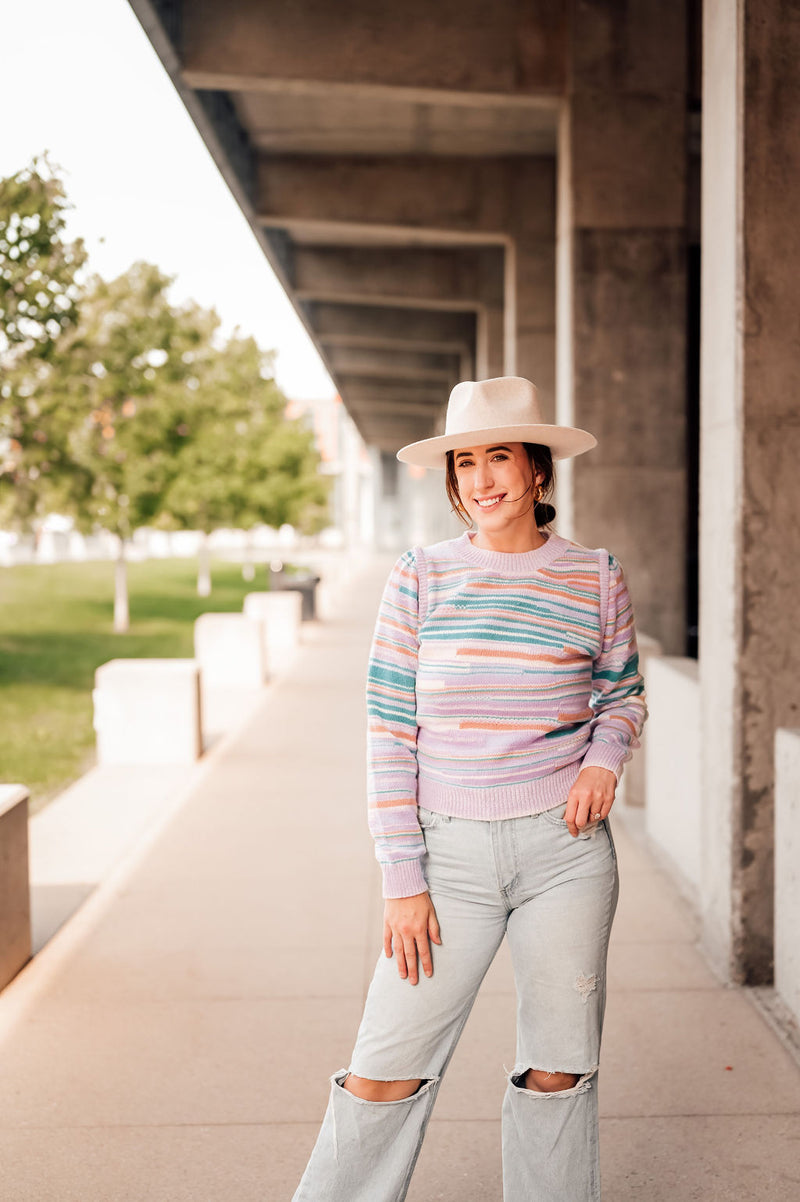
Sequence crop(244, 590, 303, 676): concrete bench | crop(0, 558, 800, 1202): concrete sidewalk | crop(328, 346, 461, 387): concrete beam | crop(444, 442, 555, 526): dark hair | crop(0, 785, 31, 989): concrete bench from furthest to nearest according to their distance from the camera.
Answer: crop(328, 346, 461, 387): concrete beam < crop(244, 590, 303, 676): concrete bench < crop(0, 785, 31, 989): concrete bench < crop(0, 558, 800, 1202): concrete sidewalk < crop(444, 442, 555, 526): dark hair

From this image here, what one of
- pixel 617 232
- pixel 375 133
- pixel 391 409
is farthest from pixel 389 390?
pixel 617 232

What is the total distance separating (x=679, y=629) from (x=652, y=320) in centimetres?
282

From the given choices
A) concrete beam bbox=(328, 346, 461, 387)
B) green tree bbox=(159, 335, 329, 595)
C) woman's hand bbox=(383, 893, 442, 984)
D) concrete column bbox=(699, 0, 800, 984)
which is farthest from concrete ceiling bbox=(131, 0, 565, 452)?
green tree bbox=(159, 335, 329, 595)

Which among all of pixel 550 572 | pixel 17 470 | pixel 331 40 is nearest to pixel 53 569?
pixel 17 470

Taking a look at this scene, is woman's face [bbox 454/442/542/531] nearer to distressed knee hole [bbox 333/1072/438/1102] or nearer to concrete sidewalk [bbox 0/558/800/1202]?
distressed knee hole [bbox 333/1072/438/1102]

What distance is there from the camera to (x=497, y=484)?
111 inches

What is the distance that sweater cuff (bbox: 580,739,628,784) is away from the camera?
275 cm

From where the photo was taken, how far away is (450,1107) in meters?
4.13

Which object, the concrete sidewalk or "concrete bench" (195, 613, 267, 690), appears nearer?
the concrete sidewalk

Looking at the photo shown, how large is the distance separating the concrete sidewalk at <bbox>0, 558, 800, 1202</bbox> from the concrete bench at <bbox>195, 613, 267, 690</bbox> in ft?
25.9

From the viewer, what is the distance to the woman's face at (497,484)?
2781 millimetres

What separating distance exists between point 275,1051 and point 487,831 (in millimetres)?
2303

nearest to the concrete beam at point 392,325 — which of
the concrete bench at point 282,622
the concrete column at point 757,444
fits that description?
the concrete bench at point 282,622

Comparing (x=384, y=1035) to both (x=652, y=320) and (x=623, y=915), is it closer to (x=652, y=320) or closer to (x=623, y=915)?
(x=623, y=915)
